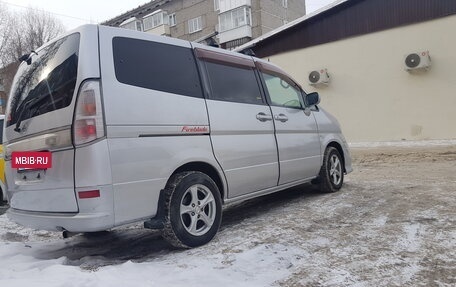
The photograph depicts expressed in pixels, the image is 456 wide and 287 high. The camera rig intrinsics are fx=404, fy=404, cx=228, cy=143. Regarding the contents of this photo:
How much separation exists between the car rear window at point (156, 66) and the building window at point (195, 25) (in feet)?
109

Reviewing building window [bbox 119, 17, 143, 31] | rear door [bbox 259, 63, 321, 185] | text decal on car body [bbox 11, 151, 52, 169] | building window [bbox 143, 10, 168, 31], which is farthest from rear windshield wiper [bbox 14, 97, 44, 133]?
building window [bbox 119, 17, 143, 31]

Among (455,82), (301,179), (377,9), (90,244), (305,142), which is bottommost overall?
(90,244)

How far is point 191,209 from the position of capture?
372 centimetres

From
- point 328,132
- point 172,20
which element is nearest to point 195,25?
point 172,20

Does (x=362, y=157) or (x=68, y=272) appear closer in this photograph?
(x=68, y=272)

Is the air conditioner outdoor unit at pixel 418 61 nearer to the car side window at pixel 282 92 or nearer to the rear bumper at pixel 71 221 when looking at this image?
the car side window at pixel 282 92

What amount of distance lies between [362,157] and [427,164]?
268 centimetres

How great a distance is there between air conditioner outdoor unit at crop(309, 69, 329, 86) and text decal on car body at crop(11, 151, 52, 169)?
14346 millimetres

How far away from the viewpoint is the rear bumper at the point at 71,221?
3.15m

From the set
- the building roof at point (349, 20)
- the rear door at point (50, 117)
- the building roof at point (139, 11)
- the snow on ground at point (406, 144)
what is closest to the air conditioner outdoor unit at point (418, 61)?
the building roof at point (349, 20)

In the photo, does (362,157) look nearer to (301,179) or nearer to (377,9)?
(377,9)

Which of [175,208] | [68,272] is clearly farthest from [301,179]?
[68,272]

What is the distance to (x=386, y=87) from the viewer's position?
49.8ft

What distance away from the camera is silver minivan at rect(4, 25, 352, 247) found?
3.19 metres
